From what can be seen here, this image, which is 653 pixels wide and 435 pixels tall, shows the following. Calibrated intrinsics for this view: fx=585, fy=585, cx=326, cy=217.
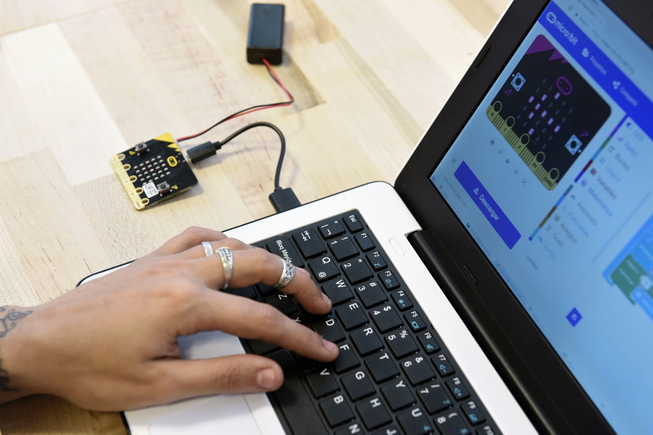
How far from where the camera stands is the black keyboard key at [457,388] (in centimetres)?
60

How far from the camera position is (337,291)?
66 cm

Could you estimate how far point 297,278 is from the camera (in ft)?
2.01

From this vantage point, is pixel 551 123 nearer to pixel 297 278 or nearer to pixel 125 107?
pixel 297 278

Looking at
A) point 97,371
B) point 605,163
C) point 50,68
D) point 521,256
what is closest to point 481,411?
point 521,256

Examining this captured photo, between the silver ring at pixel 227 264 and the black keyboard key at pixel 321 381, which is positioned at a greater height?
the silver ring at pixel 227 264

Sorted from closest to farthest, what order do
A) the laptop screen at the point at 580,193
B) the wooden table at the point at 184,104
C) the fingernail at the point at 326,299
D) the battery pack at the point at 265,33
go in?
the laptop screen at the point at 580,193 < the fingernail at the point at 326,299 < the wooden table at the point at 184,104 < the battery pack at the point at 265,33

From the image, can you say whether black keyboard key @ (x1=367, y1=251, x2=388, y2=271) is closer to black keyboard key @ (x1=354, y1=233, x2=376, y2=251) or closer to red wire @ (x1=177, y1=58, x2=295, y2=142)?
black keyboard key @ (x1=354, y1=233, x2=376, y2=251)

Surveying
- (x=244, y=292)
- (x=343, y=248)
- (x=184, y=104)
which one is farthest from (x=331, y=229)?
(x=184, y=104)

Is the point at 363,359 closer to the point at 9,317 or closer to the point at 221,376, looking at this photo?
the point at 221,376

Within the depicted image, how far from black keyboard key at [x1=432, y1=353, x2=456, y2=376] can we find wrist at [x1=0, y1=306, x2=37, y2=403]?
1.32 feet

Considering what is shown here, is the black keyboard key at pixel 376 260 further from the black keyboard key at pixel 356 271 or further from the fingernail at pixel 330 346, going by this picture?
the fingernail at pixel 330 346

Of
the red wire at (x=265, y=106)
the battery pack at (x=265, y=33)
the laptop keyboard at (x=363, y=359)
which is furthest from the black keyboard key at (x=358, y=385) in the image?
the battery pack at (x=265, y=33)

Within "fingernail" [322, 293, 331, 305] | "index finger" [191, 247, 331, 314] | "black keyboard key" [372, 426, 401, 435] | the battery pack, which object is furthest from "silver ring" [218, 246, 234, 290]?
the battery pack

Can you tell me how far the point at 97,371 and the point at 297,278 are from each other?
211 mm
